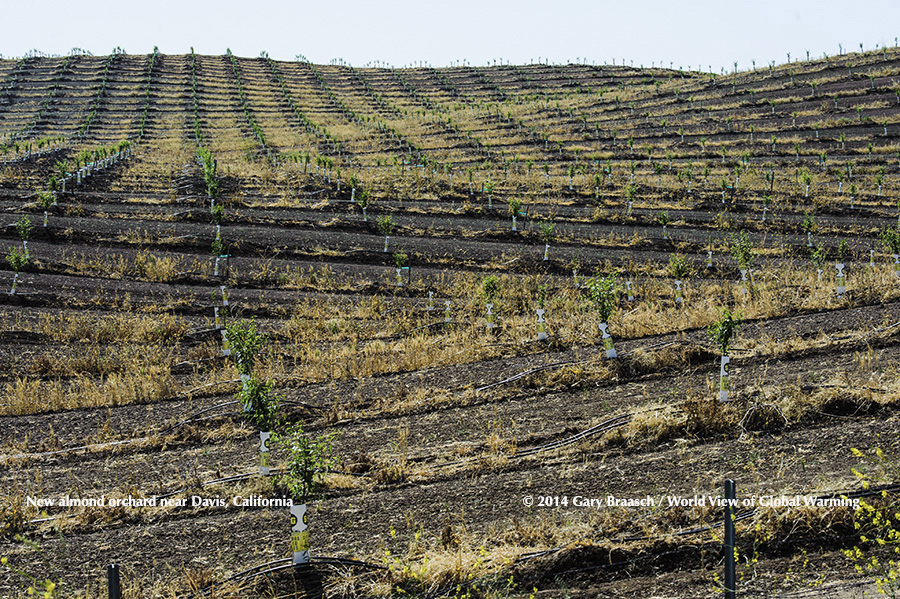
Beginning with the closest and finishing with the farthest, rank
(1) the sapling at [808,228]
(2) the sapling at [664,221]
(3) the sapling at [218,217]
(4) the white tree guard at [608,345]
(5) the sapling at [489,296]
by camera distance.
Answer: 1. (4) the white tree guard at [608,345]
2. (5) the sapling at [489,296]
3. (1) the sapling at [808,228]
4. (3) the sapling at [218,217]
5. (2) the sapling at [664,221]

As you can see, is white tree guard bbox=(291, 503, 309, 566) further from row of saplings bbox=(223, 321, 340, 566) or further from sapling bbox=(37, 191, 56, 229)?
sapling bbox=(37, 191, 56, 229)

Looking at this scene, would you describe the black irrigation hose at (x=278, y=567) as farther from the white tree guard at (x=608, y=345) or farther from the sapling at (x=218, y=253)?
the sapling at (x=218, y=253)

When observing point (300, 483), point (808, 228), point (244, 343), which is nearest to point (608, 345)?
point (244, 343)

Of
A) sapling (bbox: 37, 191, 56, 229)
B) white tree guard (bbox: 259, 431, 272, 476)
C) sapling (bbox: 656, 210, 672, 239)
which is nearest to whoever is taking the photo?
white tree guard (bbox: 259, 431, 272, 476)

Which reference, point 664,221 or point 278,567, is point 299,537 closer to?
point 278,567

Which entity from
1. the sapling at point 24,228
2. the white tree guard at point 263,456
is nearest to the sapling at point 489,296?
the white tree guard at point 263,456

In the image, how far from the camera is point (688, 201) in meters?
31.0

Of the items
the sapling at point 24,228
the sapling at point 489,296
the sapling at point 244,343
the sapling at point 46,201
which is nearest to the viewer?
the sapling at point 244,343

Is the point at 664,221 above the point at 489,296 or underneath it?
above

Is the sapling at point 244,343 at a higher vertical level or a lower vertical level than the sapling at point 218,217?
lower

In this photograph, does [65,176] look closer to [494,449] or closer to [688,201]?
[688,201]

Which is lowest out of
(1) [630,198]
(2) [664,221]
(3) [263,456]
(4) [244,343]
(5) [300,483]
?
(3) [263,456]

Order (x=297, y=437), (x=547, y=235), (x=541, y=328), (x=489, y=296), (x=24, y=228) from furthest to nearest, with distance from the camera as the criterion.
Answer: (x=547, y=235) → (x=24, y=228) → (x=489, y=296) → (x=541, y=328) → (x=297, y=437)

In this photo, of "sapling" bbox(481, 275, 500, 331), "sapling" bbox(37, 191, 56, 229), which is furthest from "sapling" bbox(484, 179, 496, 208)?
"sapling" bbox(37, 191, 56, 229)
